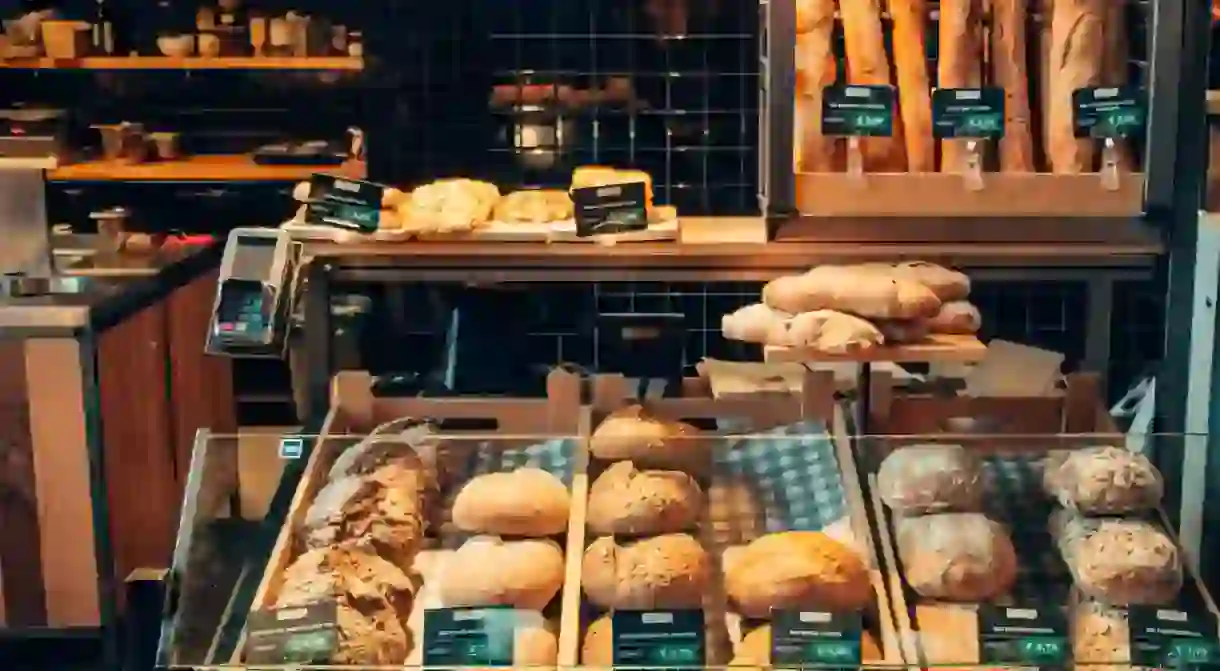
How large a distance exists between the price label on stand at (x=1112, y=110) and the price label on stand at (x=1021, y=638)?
28.9 inches

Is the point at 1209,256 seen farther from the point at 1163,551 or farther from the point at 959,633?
the point at 959,633

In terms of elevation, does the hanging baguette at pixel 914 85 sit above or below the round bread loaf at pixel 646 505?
above

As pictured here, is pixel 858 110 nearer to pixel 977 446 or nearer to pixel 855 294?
pixel 855 294

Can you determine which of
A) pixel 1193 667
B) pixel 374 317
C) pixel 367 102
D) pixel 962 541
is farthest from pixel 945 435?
pixel 367 102

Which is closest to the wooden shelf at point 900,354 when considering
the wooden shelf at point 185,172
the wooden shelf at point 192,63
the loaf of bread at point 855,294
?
the loaf of bread at point 855,294

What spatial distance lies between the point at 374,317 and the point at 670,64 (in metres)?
1.19

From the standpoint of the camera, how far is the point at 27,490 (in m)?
2.81

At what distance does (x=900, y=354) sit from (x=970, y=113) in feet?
1.16

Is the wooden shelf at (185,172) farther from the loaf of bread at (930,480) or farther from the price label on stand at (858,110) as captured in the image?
the loaf of bread at (930,480)

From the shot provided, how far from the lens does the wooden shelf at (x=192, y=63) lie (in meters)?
4.63

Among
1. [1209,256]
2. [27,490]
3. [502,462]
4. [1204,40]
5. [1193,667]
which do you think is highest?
[1204,40]

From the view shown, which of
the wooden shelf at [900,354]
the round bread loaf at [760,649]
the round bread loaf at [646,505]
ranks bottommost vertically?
the round bread loaf at [760,649]

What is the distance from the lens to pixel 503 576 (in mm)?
1548

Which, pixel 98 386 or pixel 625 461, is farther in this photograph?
pixel 98 386
